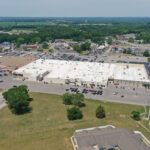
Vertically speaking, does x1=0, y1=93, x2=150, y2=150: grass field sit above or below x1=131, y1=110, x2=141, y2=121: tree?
below

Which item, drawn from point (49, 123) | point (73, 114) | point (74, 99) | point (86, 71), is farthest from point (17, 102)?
point (86, 71)

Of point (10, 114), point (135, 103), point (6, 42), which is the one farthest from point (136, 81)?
point (6, 42)

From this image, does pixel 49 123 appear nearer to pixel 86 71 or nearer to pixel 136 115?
pixel 136 115

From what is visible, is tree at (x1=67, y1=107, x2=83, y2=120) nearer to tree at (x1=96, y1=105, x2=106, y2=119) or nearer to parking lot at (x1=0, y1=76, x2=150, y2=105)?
tree at (x1=96, y1=105, x2=106, y2=119)

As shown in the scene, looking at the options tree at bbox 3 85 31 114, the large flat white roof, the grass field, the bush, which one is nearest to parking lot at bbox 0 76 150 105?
the grass field

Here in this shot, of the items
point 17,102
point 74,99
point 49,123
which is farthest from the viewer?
point 74,99

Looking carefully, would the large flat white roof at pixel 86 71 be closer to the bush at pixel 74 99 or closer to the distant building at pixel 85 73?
the distant building at pixel 85 73
